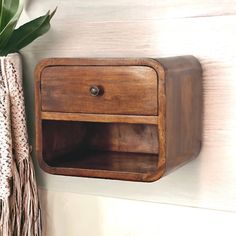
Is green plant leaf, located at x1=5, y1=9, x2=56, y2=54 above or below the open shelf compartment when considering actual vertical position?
above

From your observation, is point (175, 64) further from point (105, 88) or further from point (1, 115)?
point (1, 115)

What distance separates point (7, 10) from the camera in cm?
109

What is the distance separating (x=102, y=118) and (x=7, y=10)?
0.33 m

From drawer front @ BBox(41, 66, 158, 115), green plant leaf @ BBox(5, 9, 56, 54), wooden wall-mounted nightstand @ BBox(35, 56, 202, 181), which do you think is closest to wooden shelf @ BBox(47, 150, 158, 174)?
wooden wall-mounted nightstand @ BBox(35, 56, 202, 181)

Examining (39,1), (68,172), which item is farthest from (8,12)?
(68,172)

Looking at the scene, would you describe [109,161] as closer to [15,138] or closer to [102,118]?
[102,118]

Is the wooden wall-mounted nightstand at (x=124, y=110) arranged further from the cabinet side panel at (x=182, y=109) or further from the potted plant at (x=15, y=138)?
the potted plant at (x=15, y=138)

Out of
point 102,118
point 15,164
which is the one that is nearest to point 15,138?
point 15,164

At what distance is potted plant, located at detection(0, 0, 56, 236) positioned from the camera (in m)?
1.10

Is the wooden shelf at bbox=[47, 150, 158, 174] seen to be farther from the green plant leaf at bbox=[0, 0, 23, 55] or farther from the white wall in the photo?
the green plant leaf at bbox=[0, 0, 23, 55]

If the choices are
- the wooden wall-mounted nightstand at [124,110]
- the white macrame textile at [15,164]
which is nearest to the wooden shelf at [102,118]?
the wooden wall-mounted nightstand at [124,110]

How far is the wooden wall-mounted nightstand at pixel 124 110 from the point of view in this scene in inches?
35.2

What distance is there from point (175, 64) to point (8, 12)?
38cm

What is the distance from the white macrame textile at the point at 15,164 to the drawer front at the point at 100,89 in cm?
16
